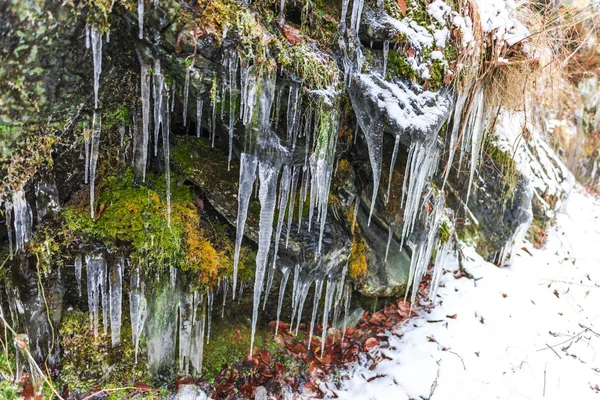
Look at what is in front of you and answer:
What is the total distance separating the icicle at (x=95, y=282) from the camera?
3.07 meters

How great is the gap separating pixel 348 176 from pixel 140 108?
6.63ft

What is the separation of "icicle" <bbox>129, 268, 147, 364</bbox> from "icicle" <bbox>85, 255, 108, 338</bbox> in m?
0.22

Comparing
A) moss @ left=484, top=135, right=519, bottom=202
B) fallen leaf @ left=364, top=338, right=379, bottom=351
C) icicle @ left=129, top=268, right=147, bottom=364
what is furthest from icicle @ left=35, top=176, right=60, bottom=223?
moss @ left=484, top=135, right=519, bottom=202

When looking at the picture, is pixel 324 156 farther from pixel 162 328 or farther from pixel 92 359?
pixel 92 359

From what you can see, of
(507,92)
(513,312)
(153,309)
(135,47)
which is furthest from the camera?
(513,312)

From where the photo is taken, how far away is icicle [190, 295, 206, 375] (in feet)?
11.4

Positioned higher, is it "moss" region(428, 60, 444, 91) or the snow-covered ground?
"moss" region(428, 60, 444, 91)

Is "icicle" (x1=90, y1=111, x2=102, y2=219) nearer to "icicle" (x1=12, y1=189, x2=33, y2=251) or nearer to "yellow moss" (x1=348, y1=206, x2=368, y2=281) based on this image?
"icicle" (x1=12, y1=189, x2=33, y2=251)

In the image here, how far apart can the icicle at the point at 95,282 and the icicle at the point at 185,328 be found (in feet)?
2.07

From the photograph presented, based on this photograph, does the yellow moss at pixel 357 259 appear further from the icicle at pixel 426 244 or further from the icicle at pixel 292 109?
the icicle at pixel 292 109

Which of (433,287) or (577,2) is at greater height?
(577,2)

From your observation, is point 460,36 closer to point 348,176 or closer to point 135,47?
point 348,176

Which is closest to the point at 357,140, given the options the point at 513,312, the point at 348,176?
the point at 348,176

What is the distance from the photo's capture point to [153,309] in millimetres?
3277
